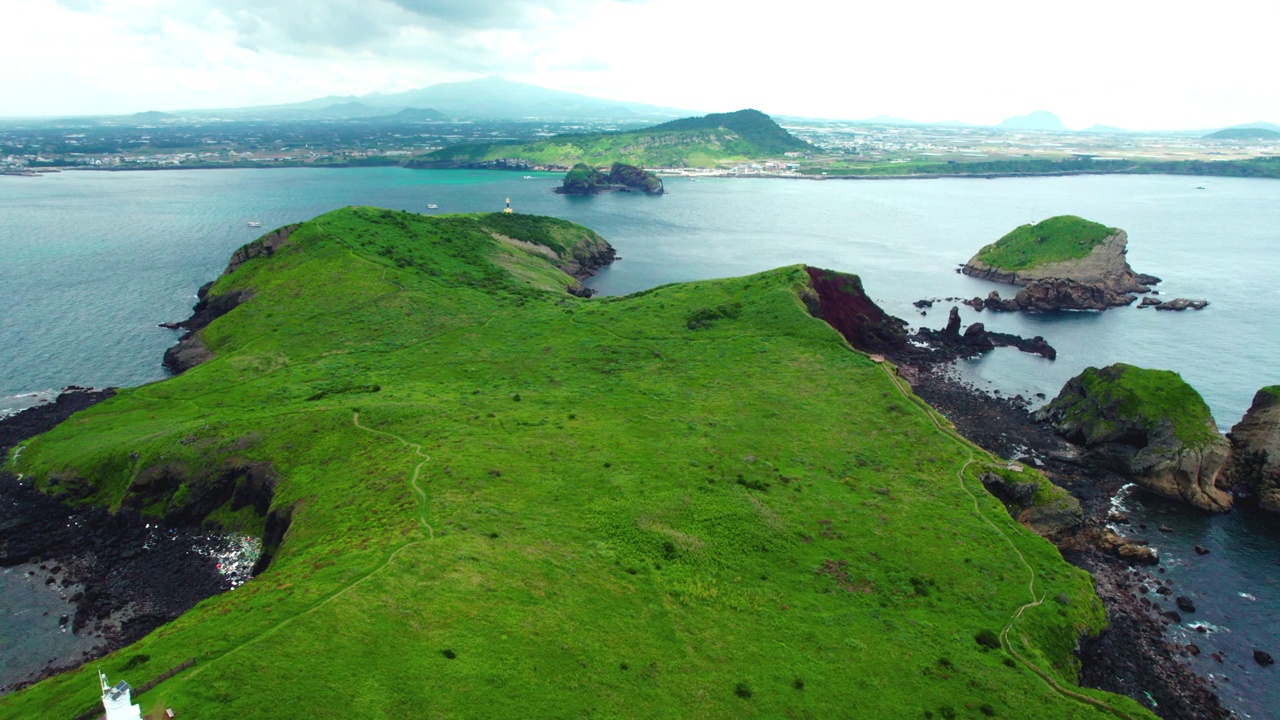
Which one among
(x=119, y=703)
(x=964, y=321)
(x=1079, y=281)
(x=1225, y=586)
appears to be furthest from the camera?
(x=1079, y=281)

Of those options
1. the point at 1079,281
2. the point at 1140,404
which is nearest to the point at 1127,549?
the point at 1140,404

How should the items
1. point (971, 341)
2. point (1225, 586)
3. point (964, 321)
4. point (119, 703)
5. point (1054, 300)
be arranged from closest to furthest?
point (119, 703) < point (1225, 586) < point (971, 341) < point (964, 321) < point (1054, 300)

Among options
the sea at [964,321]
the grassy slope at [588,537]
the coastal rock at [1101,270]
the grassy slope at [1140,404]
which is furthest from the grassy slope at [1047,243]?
the grassy slope at [588,537]

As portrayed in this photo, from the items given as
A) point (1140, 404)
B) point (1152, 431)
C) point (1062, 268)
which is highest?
point (1062, 268)

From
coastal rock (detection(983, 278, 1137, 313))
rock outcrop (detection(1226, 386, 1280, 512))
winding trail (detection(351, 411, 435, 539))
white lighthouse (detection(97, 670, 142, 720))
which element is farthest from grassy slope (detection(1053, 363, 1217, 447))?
white lighthouse (detection(97, 670, 142, 720))

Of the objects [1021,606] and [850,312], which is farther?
[850,312]

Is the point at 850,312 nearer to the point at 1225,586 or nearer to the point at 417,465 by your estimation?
the point at 1225,586

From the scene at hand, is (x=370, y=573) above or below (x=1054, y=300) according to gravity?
below
